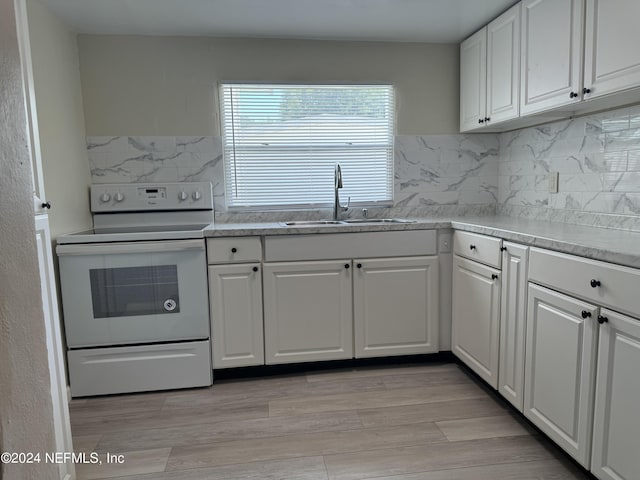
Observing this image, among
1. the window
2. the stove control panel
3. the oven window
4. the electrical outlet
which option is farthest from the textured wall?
the electrical outlet

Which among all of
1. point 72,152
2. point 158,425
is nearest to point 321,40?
point 72,152

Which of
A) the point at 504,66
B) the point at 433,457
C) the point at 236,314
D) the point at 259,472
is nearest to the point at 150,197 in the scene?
the point at 236,314

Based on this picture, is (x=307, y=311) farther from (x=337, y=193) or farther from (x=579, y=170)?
(x=579, y=170)

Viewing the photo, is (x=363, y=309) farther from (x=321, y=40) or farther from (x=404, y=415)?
(x=321, y=40)

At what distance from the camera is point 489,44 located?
8.25 feet

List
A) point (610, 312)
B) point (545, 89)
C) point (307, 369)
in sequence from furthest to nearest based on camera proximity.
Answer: point (307, 369) < point (545, 89) < point (610, 312)

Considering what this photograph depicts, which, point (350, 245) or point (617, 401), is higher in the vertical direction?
point (350, 245)

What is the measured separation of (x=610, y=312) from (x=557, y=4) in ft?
4.77

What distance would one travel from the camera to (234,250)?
233cm

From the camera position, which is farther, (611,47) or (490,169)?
(490,169)

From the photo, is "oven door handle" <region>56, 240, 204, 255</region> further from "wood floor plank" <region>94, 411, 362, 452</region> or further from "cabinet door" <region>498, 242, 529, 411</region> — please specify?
"cabinet door" <region>498, 242, 529, 411</region>

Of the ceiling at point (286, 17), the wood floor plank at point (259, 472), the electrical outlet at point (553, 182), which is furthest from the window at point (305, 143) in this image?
the wood floor plank at point (259, 472)

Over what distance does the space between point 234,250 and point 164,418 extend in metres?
0.92

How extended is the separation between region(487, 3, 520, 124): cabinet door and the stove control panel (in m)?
1.86
